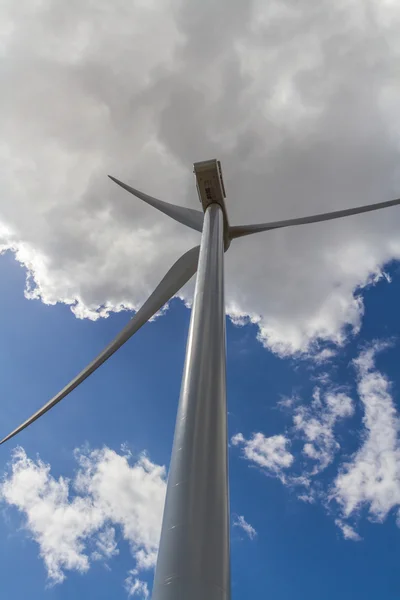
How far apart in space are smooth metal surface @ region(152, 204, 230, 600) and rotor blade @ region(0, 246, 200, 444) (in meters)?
6.67

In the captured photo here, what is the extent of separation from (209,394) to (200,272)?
4.56m

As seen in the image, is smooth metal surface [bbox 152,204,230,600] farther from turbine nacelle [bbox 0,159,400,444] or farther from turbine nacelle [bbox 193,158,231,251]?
turbine nacelle [bbox 193,158,231,251]

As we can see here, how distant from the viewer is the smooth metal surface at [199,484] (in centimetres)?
571

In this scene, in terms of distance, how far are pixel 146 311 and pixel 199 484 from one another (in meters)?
10.8

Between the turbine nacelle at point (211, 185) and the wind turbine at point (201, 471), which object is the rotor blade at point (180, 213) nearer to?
the turbine nacelle at point (211, 185)

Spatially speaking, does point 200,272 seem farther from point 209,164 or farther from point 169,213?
point 169,213

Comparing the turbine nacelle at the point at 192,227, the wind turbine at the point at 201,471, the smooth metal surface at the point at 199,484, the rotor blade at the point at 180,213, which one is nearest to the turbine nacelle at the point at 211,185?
the turbine nacelle at the point at 192,227

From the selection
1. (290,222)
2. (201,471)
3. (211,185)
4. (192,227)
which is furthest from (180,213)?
(201,471)

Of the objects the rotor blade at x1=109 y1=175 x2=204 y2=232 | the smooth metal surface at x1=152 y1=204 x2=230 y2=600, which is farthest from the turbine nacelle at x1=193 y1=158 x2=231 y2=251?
the smooth metal surface at x1=152 y1=204 x2=230 y2=600

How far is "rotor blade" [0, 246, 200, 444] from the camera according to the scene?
15.2 metres

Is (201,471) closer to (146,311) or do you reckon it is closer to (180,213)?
(146,311)

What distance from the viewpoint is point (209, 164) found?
2000 centimetres

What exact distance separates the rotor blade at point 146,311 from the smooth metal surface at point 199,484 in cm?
667

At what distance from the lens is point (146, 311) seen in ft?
56.0
